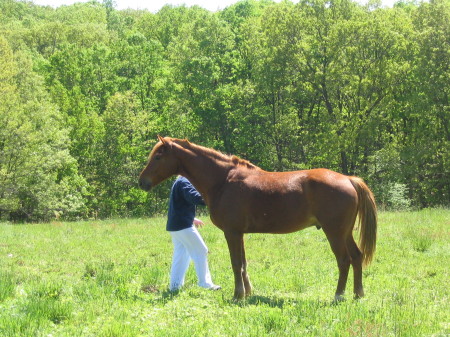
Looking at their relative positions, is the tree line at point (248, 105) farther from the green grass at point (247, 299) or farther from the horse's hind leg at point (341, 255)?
the horse's hind leg at point (341, 255)

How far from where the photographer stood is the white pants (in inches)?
310

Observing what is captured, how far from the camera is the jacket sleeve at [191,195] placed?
7715 millimetres

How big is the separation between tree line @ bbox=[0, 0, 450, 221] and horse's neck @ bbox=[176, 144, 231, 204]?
26273 millimetres

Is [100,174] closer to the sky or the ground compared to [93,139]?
closer to the ground

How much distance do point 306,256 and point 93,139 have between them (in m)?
37.3

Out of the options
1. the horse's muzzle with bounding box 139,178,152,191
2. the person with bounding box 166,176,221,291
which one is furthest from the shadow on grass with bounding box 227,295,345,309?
the horse's muzzle with bounding box 139,178,152,191

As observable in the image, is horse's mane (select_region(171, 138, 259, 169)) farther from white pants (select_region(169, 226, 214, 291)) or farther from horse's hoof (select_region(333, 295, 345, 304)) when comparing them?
horse's hoof (select_region(333, 295, 345, 304))

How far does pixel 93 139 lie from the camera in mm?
45594

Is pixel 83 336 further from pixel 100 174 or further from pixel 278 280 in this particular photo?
pixel 100 174

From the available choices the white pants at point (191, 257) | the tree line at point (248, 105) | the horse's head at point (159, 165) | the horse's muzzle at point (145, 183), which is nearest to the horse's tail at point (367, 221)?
the white pants at point (191, 257)

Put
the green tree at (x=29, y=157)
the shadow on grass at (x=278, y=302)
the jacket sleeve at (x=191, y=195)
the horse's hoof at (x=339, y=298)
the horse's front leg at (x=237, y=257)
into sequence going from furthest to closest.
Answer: the green tree at (x=29, y=157)
the jacket sleeve at (x=191, y=195)
the horse's front leg at (x=237, y=257)
the horse's hoof at (x=339, y=298)
the shadow on grass at (x=278, y=302)

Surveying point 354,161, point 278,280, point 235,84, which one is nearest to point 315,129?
point 354,161

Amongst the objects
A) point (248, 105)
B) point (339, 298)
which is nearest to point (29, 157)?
point (248, 105)

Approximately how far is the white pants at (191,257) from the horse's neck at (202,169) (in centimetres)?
82
